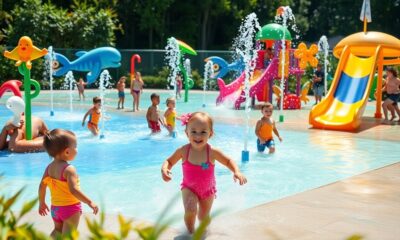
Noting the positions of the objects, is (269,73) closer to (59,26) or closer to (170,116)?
(170,116)

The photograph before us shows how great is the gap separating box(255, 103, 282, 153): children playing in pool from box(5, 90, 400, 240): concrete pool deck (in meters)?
2.24

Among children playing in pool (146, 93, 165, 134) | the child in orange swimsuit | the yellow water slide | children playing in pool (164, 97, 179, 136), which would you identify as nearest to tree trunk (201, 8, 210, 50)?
the yellow water slide

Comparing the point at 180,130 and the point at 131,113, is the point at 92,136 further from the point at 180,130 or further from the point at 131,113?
the point at 131,113

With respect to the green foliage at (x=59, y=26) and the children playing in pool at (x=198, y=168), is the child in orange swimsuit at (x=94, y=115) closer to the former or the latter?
the children playing in pool at (x=198, y=168)

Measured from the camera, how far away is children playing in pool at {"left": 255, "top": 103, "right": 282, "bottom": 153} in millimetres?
9555

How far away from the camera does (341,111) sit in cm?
1387

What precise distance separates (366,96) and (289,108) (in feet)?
17.8

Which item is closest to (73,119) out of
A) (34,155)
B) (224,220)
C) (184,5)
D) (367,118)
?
(34,155)

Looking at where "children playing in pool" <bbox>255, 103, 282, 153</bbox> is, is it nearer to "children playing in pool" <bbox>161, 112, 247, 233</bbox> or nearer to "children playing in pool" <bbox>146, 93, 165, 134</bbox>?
"children playing in pool" <bbox>146, 93, 165, 134</bbox>

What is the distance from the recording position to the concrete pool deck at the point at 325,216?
5031mm

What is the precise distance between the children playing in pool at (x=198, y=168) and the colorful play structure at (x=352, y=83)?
868 centimetres

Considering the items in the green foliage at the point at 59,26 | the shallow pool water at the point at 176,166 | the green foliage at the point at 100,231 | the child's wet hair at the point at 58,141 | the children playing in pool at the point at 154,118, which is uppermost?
the green foliage at the point at 59,26

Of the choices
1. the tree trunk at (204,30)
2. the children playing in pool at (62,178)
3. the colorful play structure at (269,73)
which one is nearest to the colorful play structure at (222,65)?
the colorful play structure at (269,73)

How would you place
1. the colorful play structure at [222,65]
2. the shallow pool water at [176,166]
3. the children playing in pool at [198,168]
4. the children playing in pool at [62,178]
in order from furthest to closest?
the colorful play structure at [222,65] < the shallow pool water at [176,166] < the children playing in pool at [198,168] < the children playing in pool at [62,178]
